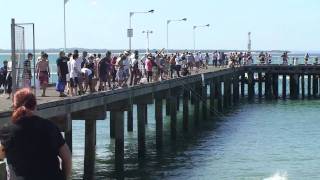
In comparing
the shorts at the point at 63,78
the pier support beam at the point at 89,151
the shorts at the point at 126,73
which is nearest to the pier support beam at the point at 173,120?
the shorts at the point at 126,73

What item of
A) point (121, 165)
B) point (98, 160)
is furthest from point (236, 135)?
point (121, 165)

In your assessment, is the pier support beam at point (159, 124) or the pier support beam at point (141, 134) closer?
the pier support beam at point (141, 134)

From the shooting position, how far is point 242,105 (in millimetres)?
53500

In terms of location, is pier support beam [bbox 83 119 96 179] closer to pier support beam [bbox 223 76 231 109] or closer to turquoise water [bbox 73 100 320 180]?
turquoise water [bbox 73 100 320 180]

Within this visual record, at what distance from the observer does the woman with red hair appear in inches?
201

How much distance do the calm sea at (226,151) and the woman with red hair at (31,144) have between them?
15.1 metres

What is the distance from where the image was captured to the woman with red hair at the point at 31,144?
201 inches

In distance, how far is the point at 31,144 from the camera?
16.8 ft

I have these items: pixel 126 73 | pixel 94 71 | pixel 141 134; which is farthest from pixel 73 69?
pixel 141 134

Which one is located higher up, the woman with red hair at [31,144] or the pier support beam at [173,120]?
the woman with red hair at [31,144]

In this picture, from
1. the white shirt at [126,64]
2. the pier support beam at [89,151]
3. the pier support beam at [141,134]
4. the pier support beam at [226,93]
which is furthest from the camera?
the pier support beam at [226,93]

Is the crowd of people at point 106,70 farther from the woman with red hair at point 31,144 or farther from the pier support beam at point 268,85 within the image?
the pier support beam at point 268,85

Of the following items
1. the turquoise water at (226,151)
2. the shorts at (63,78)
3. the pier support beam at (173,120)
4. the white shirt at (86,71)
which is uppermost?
the white shirt at (86,71)

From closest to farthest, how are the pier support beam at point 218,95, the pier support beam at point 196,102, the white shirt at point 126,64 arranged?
1. the white shirt at point 126,64
2. the pier support beam at point 196,102
3. the pier support beam at point 218,95
